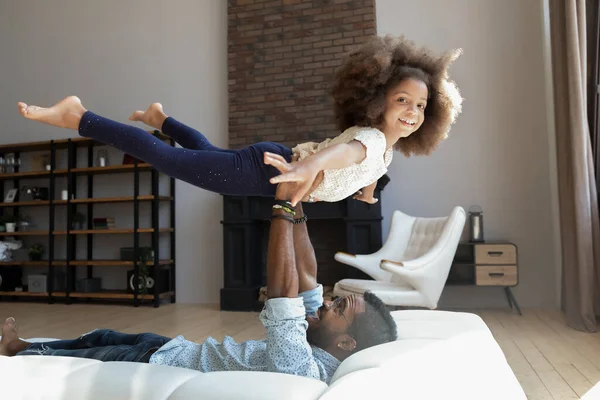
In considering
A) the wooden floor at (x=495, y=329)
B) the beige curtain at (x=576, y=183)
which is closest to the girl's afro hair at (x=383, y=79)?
the wooden floor at (x=495, y=329)

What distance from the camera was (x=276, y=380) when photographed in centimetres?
98

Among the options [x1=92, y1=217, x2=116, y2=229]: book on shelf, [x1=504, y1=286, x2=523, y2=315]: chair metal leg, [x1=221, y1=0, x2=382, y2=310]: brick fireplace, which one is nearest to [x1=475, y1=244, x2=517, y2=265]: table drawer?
[x1=504, y1=286, x2=523, y2=315]: chair metal leg

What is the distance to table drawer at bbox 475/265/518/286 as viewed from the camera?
4.06 metres

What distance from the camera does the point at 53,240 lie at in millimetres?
5641

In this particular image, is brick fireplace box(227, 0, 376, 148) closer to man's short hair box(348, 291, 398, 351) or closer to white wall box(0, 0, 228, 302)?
white wall box(0, 0, 228, 302)

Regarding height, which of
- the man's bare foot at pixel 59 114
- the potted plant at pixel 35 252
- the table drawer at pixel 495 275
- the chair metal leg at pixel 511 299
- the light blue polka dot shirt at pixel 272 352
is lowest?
the chair metal leg at pixel 511 299

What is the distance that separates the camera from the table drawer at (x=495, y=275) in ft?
13.3

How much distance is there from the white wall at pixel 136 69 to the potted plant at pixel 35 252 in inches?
56.6

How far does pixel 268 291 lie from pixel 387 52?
99 centimetres

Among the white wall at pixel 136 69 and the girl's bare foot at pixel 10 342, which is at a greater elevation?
the white wall at pixel 136 69

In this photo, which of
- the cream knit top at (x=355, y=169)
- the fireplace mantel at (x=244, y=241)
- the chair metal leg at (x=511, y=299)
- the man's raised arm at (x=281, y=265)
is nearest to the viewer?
the man's raised arm at (x=281, y=265)

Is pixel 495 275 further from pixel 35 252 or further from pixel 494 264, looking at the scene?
pixel 35 252

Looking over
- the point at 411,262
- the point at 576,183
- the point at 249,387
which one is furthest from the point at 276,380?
the point at 576,183

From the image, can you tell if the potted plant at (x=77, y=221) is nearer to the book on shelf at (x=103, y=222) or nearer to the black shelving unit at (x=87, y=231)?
the black shelving unit at (x=87, y=231)
